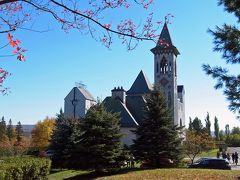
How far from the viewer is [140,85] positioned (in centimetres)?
5081

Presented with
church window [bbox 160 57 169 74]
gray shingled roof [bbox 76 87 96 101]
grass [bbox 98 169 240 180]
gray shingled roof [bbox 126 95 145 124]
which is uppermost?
church window [bbox 160 57 169 74]

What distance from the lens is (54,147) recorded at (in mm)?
32656

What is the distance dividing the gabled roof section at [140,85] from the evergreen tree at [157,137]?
21.6 m

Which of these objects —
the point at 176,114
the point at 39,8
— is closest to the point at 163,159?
the point at 39,8

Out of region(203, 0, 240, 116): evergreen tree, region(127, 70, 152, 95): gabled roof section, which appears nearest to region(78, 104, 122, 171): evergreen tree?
region(203, 0, 240, 116): evergreen tree

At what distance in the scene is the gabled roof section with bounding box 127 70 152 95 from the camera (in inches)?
1972

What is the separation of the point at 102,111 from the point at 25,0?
20411 millimetres

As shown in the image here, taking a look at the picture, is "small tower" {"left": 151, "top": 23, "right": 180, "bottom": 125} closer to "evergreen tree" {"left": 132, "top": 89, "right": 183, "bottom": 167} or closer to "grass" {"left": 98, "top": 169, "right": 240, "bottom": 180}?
"evergreen tree" {"left": 132, "top": 89, "right": 183, "bottom": 167}

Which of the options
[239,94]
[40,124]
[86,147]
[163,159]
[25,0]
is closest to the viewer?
[25,0]

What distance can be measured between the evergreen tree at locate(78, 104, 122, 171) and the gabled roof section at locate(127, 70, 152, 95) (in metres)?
24.3

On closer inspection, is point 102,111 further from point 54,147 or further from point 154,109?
point 54,147

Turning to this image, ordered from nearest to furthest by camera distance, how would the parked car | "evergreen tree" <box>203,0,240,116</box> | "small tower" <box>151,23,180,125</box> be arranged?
"evergreen tree" <box>203,0,240,116</box>, the parked car, "small tower" <box>151,23,180,125</box>

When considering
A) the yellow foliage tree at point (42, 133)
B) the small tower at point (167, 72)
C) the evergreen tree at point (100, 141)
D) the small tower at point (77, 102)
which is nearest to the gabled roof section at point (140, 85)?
the small tower at point (167, 72)

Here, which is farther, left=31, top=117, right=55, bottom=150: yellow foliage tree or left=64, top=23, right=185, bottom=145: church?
left=31, top=117, right=55, bottom=150: yellow foliage tree
